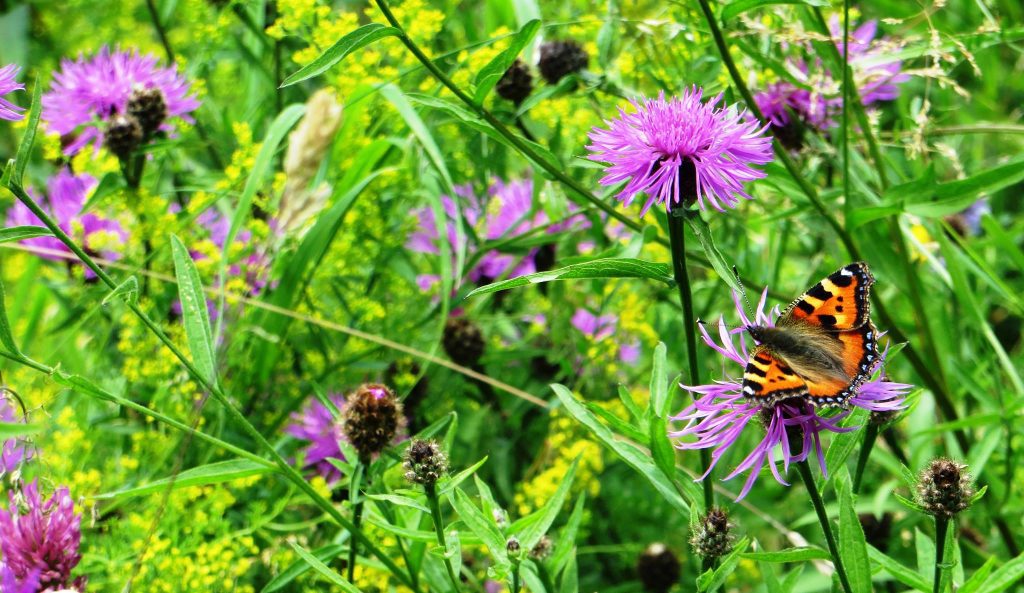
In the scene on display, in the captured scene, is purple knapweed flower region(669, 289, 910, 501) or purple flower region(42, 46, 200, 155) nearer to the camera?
purple knapweed flower region(669, 289, 910, 501)

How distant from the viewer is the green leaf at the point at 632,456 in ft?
3.13

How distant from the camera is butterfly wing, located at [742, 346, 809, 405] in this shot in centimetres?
76

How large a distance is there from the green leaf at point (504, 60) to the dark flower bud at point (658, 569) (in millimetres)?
709

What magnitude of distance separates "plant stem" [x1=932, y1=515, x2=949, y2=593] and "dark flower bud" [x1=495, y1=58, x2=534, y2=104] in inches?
32.6

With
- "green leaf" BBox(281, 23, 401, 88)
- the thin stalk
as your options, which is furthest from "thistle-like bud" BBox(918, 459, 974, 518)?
"green leaf" BBox(281, 23, 401, 88)

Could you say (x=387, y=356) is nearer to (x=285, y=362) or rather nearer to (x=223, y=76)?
(x=285, y=362)

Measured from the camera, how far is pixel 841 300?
89cm

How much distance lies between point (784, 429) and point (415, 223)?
89cm

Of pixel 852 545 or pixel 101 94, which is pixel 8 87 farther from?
pixel 852 545

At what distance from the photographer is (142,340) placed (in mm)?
1510

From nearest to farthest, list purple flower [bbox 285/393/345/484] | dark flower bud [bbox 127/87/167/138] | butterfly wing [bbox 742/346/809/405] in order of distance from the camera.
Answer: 1. butterfly wing [bbox 742/346/809/405]
2. purple flower [bbox 285/393/345/484]
3. dark flower bud [bbox 127/87/167/138]

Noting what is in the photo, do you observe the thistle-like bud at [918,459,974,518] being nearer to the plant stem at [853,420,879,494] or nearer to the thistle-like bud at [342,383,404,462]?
the plant stem at [853,420,879,494]

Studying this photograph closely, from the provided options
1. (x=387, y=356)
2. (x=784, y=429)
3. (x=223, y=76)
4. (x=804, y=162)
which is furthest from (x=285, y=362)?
(x=223, y=76)

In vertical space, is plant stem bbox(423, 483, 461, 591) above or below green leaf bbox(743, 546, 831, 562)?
above
